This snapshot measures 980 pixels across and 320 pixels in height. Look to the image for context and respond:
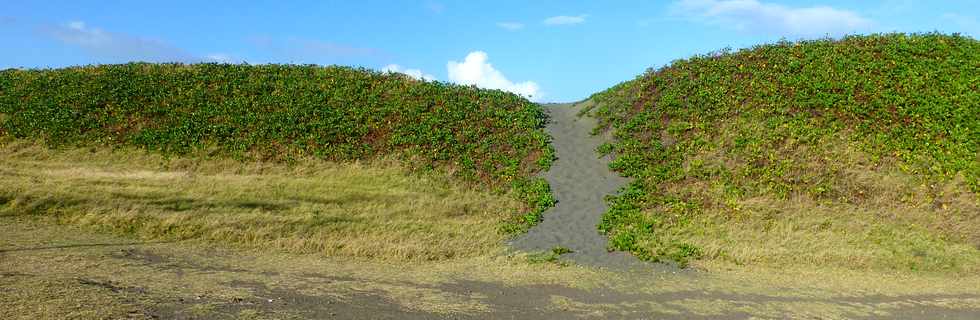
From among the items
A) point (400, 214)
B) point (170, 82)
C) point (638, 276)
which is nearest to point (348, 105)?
point (170, 82)

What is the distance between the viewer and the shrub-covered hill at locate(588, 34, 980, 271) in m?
19.5

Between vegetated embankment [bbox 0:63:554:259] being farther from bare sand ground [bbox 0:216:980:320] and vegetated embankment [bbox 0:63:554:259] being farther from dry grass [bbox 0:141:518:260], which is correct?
bare sand ground [bbox 0:216:980:320]

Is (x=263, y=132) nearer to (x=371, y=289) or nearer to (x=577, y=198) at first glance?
(x=577, y=198)

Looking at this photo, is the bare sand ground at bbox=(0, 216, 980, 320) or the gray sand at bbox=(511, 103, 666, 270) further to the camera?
the gray sand at bbox=(511, 103, 666, 270)

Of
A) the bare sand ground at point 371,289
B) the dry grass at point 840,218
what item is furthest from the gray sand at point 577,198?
the dry grass at point 840,218

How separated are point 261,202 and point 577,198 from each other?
9.87m

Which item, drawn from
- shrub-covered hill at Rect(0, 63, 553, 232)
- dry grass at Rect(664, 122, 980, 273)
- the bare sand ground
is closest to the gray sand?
shrub-covered hill at Rect(0, 63, 553, 232)

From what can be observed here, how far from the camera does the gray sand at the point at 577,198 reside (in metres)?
18.3

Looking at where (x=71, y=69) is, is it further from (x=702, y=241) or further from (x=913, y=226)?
(x=913, y=226)

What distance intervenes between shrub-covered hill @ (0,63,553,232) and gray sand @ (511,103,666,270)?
74 cm

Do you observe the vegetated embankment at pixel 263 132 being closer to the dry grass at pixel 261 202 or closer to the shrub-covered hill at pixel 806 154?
the dry grass at pixel 261 202

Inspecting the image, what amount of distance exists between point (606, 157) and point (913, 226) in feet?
33.1

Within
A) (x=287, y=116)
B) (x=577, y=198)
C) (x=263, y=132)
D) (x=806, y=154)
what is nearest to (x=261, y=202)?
(x=263, y=132)

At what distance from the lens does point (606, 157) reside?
26078mm
